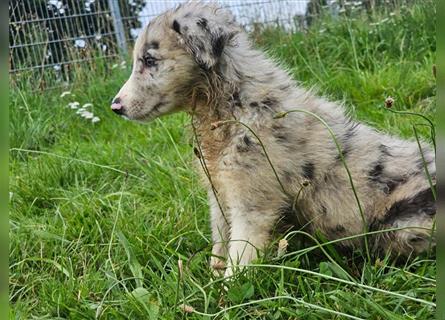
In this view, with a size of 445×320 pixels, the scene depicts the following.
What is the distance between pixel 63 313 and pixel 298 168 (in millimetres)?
1208

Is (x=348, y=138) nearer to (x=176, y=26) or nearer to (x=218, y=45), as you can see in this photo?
(x=218, y=45)

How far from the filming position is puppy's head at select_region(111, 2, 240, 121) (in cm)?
301

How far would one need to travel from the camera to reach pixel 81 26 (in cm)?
770

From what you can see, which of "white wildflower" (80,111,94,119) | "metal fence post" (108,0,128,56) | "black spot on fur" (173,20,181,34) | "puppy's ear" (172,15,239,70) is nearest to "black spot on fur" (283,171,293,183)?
"puppy's ear" (172,15,239,70)

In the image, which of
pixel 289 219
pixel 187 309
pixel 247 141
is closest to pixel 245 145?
pixel 247 141

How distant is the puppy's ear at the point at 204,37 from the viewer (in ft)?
9.80

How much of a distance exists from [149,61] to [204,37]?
35 cm

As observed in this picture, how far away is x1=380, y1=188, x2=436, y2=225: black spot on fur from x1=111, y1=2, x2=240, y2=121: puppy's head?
1.11m

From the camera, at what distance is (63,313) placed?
249 cm

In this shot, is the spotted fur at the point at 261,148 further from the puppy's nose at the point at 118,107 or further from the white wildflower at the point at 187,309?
the white wildflower at the point at 187,309

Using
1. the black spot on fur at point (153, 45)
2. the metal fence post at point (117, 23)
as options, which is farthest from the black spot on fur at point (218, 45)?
the metal fence post at point (117, 23)

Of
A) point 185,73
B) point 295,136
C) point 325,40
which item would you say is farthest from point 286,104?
point 325,40

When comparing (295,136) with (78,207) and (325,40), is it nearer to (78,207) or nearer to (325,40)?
(78,207)

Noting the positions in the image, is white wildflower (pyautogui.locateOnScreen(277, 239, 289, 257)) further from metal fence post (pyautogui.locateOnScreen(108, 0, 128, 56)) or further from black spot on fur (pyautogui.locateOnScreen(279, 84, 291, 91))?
metal fence post (pyautogui.locateOnScreen(108, 0, 128, 56))
